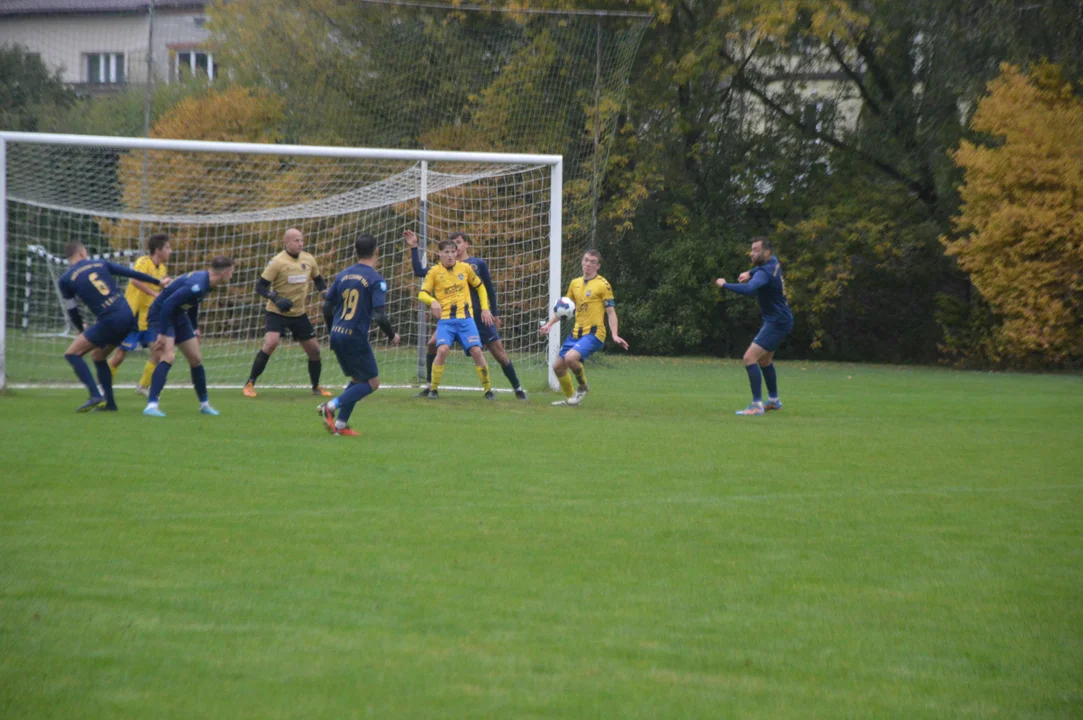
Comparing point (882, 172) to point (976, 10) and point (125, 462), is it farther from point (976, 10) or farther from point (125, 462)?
point (125, 462)

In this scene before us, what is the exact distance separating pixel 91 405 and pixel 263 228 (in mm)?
9259

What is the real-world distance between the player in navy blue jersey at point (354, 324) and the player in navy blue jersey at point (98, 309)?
8.99 ft

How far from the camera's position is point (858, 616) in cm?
489

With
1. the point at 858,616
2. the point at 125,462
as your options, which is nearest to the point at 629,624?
the point at 858,616

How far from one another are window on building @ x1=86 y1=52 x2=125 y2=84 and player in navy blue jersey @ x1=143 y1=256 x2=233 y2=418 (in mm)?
13395

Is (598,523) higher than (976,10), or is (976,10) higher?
(976,10)

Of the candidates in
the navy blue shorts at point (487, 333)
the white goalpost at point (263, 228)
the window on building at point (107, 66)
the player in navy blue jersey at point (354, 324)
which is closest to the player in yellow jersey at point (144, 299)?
the white goalpost at point (263, 228)

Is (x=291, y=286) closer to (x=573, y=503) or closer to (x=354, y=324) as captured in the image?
(x=354, y=324)

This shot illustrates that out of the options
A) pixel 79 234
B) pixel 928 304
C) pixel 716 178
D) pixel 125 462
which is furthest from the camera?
pixel 716 178

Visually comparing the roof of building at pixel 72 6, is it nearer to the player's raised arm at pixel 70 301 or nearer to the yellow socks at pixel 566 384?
the player's raised arm at pixel 70 301

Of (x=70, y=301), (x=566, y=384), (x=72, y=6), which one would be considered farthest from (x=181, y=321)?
(x=72, y=6)

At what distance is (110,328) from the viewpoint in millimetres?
12070

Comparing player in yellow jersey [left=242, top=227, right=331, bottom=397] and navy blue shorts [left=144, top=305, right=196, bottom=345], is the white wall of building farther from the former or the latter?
navy blue shorts [left=144, top=305, right=196, bottom=345]

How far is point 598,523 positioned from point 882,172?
85.4 feet
